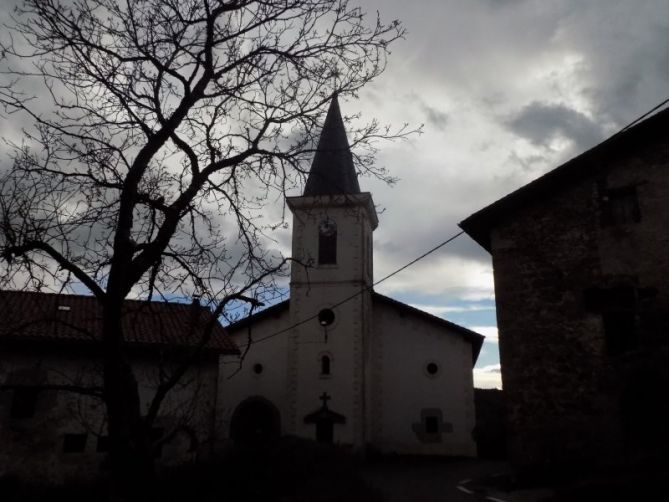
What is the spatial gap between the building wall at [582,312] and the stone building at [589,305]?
0.02m

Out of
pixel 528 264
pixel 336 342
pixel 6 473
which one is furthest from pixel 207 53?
pixel 336 342

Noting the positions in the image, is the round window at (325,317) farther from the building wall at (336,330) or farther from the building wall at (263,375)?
the building wall at (263,375)

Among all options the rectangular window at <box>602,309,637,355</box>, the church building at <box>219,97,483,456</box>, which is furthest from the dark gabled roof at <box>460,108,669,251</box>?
the church building at <box>219,97,483,456</box>

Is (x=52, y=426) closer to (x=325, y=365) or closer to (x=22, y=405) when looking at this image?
(x=22, y=405)

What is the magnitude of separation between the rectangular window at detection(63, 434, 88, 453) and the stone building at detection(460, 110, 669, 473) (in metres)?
10.7

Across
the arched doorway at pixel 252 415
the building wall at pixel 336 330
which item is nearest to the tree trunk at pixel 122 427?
the building wall at pixel 336 330

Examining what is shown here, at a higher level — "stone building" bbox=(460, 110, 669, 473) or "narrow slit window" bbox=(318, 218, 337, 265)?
"narrow slit window" bbox=(318, 218, 337, 265)

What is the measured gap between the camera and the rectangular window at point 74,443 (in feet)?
44.5

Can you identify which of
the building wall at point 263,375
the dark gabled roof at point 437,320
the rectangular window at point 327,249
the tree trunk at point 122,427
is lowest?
the tree trunk at point 122,427

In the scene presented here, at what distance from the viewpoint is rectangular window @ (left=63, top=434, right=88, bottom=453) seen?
44.5ft

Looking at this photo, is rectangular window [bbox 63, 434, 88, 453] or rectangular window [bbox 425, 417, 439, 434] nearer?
rectangular window [bbox 63, 434, 88, 453]

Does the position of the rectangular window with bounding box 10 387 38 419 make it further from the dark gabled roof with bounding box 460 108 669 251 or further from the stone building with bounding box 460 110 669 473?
the dark gabled roof with bounding box 460 108 669 251

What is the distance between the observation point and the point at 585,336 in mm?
11000

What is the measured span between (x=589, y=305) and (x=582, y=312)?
0.20 metres
